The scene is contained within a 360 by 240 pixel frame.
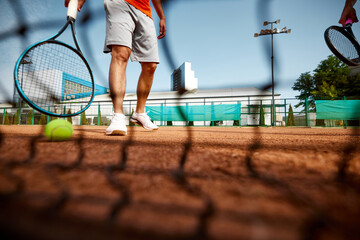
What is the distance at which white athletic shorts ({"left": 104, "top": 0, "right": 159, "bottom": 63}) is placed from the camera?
1361 millimetres

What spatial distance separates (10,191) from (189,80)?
1.51 meters

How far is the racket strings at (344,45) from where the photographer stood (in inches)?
71.2

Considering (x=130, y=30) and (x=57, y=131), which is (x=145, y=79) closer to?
(x=130, y=30)

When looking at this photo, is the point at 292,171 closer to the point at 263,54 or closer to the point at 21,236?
the point at 21,236

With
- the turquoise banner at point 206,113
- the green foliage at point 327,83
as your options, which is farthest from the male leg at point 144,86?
the turquoise banner at point 206,113

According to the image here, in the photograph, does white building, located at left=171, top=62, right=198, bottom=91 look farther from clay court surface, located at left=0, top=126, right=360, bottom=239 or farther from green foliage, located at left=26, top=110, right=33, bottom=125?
green foliage, located at left=26, top=110, right=33, bottom=125

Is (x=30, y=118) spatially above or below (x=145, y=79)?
below

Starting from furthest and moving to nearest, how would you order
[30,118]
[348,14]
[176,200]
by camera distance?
[30,118]
[348,14]
[176,200]

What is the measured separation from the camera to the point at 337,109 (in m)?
6.16

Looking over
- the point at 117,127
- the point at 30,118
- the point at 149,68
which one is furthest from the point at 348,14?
the point at 30,118

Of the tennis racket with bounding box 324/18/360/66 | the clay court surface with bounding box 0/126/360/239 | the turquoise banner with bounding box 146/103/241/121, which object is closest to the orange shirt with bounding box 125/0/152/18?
the clay court surface with bounding box 0/126/360/239

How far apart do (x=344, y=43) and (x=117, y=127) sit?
215 centimetres

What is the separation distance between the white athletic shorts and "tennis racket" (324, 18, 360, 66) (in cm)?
148

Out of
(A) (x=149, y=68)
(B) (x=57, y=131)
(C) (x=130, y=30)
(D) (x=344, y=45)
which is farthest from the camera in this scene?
(D) (x=344, y=45)
